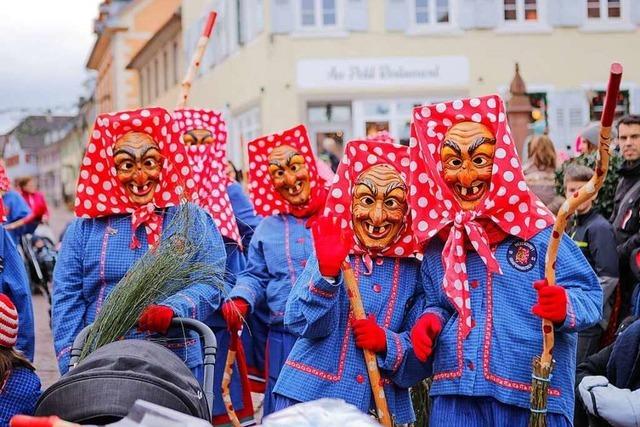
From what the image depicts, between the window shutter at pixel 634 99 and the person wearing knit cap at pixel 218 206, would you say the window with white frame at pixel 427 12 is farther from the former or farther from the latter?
the person wearing knit cap at pixel 218 206

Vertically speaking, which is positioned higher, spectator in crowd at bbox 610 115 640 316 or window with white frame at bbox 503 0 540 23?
window with white frame at bbox 503 0 540 23

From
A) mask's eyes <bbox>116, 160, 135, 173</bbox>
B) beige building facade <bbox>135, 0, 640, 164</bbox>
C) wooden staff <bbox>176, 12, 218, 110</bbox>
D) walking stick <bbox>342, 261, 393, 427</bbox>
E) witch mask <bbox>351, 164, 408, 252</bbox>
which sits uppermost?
beige building facade <bbox>135, 0, 640, 164</bbox>

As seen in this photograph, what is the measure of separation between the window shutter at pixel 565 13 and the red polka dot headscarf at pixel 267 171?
1890cm

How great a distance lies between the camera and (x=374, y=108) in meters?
24.7

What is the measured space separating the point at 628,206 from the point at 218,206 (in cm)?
249

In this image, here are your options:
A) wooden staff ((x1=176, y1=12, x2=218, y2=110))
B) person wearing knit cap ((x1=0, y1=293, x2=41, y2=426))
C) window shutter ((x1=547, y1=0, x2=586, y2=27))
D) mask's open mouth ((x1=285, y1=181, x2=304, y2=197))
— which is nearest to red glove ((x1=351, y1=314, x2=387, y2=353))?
person wearing knit cap ((x1=0, y1=293, x2=41, y2=426))

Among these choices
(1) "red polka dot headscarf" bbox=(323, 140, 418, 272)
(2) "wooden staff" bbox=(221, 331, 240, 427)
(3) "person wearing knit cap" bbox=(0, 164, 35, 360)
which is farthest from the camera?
(2) "wooden staff" bbox=(221, 331, 240, 427)

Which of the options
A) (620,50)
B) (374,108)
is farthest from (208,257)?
(620,50)

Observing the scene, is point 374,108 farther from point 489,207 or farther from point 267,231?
point 489,207

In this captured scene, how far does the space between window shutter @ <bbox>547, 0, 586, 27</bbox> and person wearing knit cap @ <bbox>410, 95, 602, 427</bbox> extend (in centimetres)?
2098

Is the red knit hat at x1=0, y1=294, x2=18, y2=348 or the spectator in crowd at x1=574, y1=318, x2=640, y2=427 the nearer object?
the red knit hat at x1=0, y1=294, x2=18, y2=348

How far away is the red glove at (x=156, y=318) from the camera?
4.93 m

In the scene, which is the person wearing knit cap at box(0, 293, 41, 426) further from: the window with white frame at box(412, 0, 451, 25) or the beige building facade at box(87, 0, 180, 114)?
the beige building facade at box(87, 0, 180, 114)

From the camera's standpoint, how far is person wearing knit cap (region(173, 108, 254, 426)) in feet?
21.8
